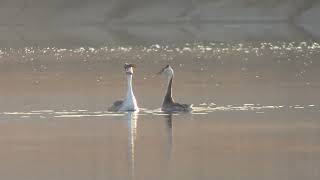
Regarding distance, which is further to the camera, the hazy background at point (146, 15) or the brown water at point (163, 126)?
the hazy background at point (146, 15)

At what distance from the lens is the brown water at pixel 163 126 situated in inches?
837

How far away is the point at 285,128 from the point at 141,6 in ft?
452

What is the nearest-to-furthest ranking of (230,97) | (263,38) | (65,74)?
(230,97), (65,74), (263,38)

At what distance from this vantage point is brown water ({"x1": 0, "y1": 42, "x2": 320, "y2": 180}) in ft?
69.7

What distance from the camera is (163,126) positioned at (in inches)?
1061

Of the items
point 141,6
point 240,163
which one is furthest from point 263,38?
point 141,6

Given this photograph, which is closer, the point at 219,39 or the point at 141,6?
the point at 219,39

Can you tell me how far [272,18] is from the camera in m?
137

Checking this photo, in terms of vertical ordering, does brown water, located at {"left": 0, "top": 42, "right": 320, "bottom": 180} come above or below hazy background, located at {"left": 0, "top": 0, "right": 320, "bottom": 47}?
below

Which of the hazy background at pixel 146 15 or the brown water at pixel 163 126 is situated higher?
the hazy background at pixel 146 15

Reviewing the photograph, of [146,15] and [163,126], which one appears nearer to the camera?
[163,126]

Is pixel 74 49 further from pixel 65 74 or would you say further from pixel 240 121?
pixel 240 121

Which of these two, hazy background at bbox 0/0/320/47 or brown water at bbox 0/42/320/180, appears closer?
brown water at bbox 0/42/320/180

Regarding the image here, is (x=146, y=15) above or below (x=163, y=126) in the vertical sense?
above
